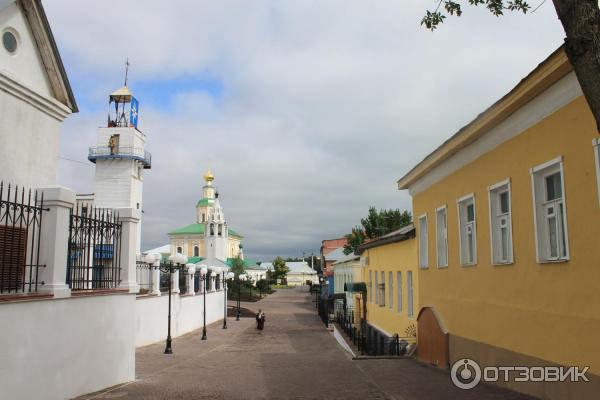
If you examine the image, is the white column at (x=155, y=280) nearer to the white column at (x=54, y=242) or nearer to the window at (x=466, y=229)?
the window at (x=466, y=229)

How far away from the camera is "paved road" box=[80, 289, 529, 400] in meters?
9.55

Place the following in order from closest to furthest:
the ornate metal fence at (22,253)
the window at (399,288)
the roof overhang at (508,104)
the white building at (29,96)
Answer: the roof overhang at (508,104) < the ornate metal fence at (22,253) < the white building at (29,96) < the window at (399,288)

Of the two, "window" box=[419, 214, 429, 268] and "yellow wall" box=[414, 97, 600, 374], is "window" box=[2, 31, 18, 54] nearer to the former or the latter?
"yellow wall" box=[414, 97, 600, 374]

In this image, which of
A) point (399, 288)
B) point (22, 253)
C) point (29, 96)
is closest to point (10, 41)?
point (29, 96)

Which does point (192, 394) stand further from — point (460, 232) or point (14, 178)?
point (460, 232)

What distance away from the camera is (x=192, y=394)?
9.61 metres

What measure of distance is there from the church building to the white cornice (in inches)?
3074

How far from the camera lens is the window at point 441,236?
14488 mm

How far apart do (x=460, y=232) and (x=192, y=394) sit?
6.93 m

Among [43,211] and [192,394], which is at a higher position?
[43,211]

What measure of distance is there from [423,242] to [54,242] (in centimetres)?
1132

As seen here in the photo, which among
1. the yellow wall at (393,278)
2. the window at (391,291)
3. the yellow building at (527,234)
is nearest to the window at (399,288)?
the yellow wall at (393,278)

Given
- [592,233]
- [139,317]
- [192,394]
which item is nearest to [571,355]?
[592,233]

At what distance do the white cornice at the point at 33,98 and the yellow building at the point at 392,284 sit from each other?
11.0m
